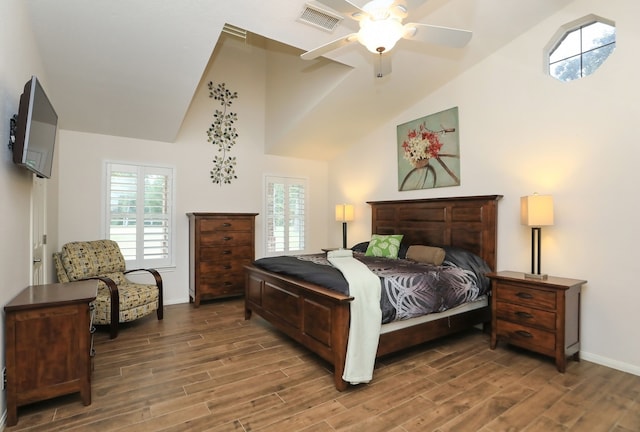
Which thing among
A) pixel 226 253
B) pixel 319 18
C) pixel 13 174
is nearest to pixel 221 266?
pixel 226 253

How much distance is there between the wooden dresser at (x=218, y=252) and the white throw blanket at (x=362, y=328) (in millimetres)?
2693

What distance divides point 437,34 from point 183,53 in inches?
92.6

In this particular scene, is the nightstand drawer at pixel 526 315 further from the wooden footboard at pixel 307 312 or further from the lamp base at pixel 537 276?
the wooden footboard at pixel 307 312

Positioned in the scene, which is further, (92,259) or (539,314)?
(92,259)

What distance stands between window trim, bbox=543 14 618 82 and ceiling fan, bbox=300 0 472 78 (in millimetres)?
1476

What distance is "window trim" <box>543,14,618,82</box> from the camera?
9.85ft

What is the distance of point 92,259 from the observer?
3.95 metres

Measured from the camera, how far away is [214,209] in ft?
17.1

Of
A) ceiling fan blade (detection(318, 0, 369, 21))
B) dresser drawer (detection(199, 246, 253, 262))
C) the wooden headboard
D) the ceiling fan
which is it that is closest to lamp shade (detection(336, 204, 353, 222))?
the wooden headboard

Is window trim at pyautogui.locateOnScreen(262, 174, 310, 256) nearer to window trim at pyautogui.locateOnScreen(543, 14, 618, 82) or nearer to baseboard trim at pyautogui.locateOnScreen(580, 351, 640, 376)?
window trim at pyautogui.locateOnScreen(543, 14, 618, 82)

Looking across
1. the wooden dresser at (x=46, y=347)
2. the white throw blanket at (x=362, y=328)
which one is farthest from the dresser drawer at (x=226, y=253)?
the white throw blanket at (x=362, y=328)

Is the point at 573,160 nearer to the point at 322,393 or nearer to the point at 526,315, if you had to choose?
the point at 526,315

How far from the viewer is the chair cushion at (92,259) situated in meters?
3.77

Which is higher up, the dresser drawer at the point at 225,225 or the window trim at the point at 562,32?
the window trim at the point at 562,32
